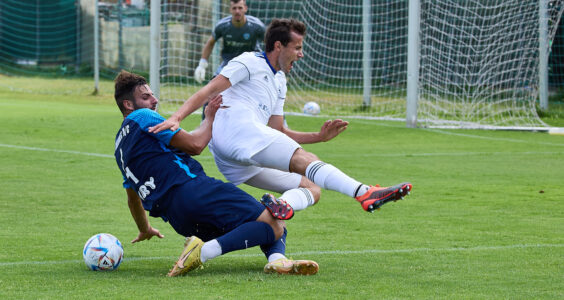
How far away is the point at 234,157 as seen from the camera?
5.72m

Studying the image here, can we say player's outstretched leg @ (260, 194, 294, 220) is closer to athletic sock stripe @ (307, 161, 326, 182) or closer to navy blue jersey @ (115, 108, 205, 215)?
athletic sock stripe @ (307, 161, 326, 182)

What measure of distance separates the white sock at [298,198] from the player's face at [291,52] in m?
1.05

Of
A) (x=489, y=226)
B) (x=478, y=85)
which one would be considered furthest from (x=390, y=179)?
(x=478, y=85)

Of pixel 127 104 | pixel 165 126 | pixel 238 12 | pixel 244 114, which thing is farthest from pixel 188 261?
pixel 238 12

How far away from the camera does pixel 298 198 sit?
5.46 meters

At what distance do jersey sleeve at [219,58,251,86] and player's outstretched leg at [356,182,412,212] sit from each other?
4.41 ft

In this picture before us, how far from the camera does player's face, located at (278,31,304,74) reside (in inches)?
237

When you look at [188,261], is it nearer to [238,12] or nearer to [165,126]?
[165,126]

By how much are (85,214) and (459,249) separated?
3.43 meters

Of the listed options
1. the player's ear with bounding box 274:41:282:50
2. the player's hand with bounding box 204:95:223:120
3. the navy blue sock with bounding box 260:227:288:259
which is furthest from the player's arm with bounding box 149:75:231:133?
the navy blue sock with bounding box 260:227:288:259

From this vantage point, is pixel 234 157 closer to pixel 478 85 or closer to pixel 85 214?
pixel 85 214

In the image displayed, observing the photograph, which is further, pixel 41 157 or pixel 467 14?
pixel 467 14

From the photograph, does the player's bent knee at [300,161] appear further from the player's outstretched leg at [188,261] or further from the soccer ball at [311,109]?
the soccer ball at [311,109]

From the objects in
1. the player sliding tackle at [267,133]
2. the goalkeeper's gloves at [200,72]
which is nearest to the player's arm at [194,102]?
the player sliding tackle at [267,133]
